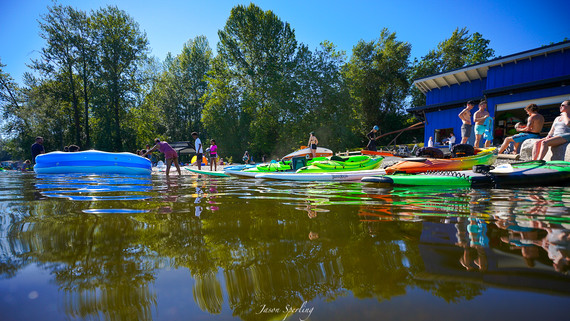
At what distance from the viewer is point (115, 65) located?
27.1 m

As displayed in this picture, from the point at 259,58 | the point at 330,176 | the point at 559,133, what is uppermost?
the point at 259,58

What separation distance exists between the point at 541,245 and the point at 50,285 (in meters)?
2.22

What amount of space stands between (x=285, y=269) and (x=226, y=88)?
28326 millimetres

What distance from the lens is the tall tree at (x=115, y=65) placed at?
26656 mm

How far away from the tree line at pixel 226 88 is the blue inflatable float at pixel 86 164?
16.6 metres

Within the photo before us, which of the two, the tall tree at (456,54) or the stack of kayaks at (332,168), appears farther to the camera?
the tall tree at (456,54)

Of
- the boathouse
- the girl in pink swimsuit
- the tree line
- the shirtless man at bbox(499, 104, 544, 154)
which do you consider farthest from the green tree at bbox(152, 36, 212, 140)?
the shirtless man at bbox(499, 104, 544, 154)

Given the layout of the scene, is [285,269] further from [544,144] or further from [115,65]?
[115,65]

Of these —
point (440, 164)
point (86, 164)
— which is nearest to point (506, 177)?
point (440, 164)

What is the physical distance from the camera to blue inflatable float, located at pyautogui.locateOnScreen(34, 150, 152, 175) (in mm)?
10008

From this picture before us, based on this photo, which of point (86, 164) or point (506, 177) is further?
point (86, 164)

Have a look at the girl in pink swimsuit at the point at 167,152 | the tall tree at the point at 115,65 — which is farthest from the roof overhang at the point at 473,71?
the tall tree at the point at 115,65

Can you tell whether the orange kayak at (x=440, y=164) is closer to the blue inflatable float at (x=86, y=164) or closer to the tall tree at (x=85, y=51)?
the blue inflatable float at (x=86, y=164)

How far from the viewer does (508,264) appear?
3.48 feet
